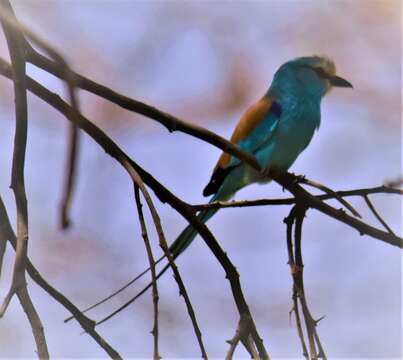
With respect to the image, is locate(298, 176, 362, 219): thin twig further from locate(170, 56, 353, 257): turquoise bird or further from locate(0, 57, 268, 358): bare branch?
locate(170, 56, 353, 257): turquoise bird

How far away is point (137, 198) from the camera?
1614 mm

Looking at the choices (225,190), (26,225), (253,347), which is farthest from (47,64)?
(225,190)

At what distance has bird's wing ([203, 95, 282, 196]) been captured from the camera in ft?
10.7

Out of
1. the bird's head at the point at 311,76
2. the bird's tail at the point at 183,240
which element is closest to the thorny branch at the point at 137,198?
the bird's tail at the point at 183,240

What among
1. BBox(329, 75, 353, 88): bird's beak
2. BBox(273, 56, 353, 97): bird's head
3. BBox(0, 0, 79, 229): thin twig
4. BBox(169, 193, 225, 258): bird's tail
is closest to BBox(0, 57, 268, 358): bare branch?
BBox(0, 0, 79, 229): thin twig

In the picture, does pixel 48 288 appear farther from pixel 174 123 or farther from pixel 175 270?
pixel 174 123

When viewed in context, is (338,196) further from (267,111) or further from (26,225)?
(267,111)

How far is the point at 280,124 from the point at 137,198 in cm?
191

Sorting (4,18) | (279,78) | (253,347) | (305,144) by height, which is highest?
(279,78)

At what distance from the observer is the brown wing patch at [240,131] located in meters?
3.27

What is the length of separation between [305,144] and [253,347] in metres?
2.06

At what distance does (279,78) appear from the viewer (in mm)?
3809

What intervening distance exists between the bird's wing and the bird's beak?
0.35m

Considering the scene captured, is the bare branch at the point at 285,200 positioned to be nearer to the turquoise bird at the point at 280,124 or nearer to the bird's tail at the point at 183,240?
the bird's tail at the point at 183,240
